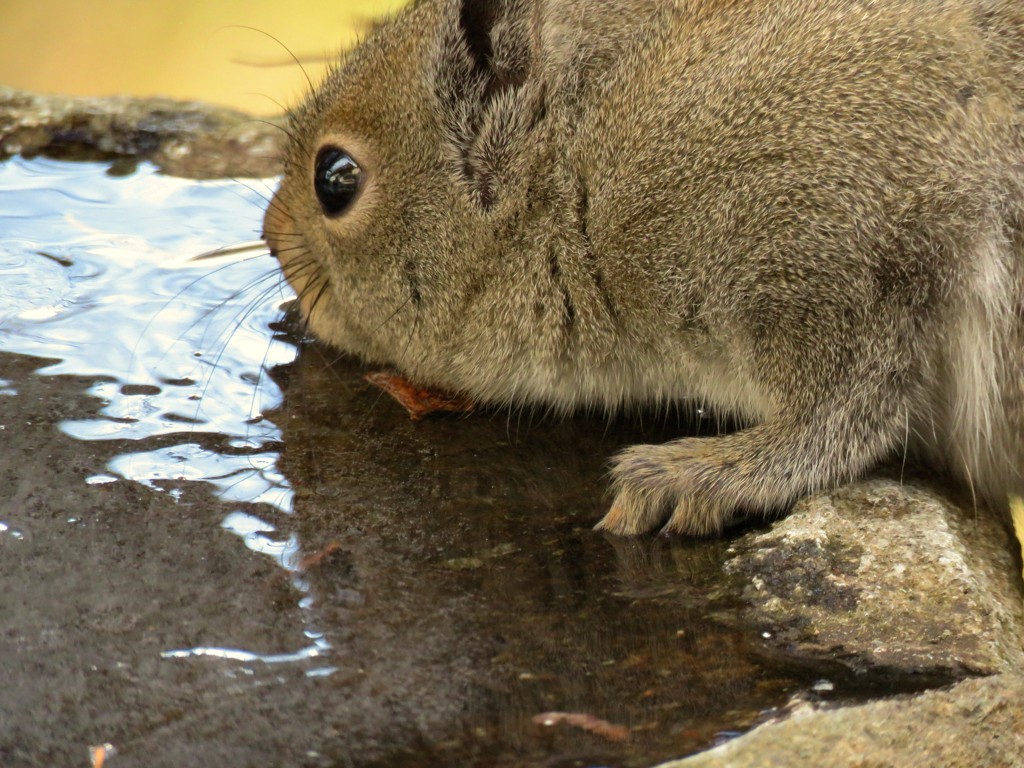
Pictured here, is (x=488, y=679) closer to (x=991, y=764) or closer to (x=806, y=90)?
(x=991, y=764)

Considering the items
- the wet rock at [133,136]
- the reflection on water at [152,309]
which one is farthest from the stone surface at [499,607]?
the wet rock at [133,136]

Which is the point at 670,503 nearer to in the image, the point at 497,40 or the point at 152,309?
the point at 497,40

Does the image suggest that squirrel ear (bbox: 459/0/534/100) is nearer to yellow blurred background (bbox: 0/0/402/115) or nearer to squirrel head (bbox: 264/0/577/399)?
squirrel head (bbox: 264/0/577/399)

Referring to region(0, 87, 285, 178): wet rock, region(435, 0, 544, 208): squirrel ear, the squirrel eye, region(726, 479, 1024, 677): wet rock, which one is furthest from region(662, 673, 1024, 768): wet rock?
region(0, 87, 285, 178): wet rock

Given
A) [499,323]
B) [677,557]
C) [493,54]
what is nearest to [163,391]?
[499,323]

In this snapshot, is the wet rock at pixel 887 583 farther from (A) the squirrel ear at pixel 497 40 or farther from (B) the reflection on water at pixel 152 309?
(A) the squirrel ear at pixel 497 40

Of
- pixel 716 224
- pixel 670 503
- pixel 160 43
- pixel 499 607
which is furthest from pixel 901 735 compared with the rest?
pixel 160 43
